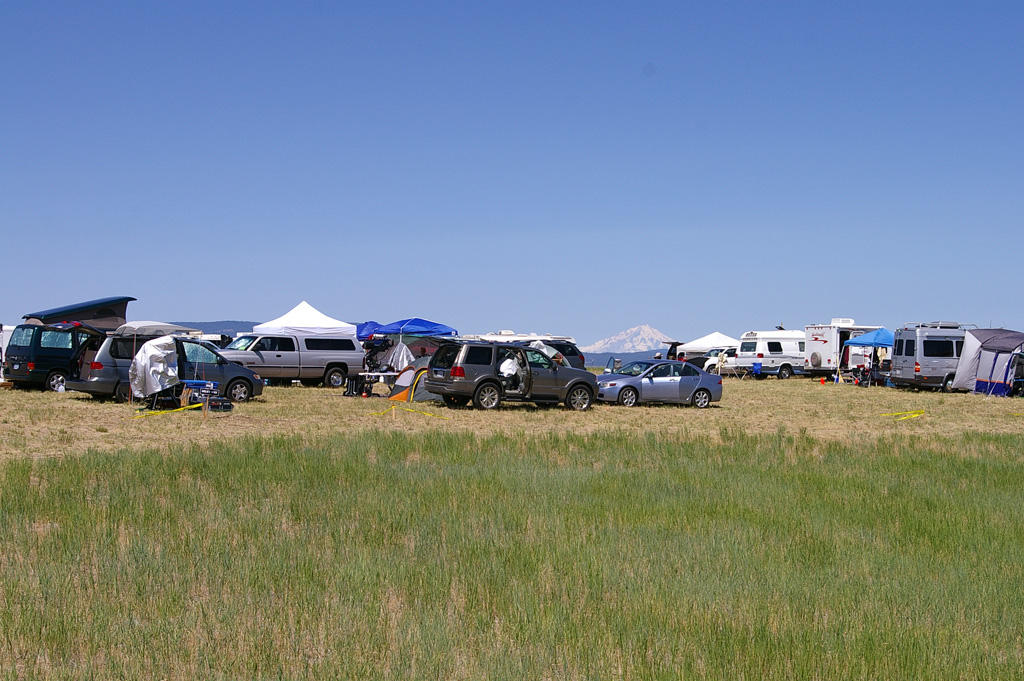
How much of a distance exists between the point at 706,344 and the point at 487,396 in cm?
3430

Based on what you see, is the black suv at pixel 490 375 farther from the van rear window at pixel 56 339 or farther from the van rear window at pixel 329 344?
the van rear window at pixel 56 339

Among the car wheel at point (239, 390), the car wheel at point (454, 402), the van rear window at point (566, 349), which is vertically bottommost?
the car wheel at point (454, 402)

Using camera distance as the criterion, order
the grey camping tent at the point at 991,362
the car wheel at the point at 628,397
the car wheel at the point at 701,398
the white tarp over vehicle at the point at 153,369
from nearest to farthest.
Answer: the white tarp over vehicle at the point at 153,369, the car wheel at the point at 628,397, the car wheel at the point at 701,398, the grey camping tent at the point at 991,362

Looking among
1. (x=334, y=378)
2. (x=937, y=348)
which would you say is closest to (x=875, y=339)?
(x=937, y=348)

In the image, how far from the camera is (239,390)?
78.5 ft

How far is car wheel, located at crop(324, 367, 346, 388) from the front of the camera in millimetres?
29906

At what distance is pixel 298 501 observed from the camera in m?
10.2

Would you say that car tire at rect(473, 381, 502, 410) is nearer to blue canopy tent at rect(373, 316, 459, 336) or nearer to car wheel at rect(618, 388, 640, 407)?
car wheel at rect(618, 388, 640, 407)

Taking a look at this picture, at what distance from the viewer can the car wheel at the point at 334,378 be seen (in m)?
29.9

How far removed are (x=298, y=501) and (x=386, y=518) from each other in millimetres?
1339

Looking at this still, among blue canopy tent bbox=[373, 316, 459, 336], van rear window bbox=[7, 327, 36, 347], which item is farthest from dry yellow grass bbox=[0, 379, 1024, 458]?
blue canopy tent bbox=[373, 316, 459, 336]

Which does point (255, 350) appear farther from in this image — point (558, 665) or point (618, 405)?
point (558, 665)

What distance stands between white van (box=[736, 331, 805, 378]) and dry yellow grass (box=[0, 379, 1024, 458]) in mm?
14842

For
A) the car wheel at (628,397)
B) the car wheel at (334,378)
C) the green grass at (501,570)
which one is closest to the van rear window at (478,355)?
the car wheel at (628,397)
